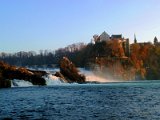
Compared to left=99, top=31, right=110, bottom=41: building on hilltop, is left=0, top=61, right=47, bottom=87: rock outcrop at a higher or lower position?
lower

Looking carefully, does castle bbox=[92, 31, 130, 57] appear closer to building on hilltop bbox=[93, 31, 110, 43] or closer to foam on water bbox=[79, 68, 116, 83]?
building on hilltop bbox=[93, 31, 110, 43]

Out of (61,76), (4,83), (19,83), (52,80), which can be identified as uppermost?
(61,76)

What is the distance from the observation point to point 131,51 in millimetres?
195000

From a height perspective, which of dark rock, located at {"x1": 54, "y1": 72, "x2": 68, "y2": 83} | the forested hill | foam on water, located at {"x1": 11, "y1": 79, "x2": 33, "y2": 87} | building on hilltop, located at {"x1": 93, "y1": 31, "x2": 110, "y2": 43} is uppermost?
building on hilltop, located at {"x1": 93, "y1": 31, "x2": 110, "y2": 43}

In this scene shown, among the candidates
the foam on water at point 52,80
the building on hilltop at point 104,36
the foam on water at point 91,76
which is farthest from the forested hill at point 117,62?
the foam on water at point 52,80

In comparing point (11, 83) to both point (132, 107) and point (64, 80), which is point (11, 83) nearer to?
point (64, 80)

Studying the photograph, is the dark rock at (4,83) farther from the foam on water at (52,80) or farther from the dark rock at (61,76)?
the dark rock at (61,76)

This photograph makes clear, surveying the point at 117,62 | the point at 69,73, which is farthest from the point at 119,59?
the point at 69,73

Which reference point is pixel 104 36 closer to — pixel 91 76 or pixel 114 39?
pixel 114 39

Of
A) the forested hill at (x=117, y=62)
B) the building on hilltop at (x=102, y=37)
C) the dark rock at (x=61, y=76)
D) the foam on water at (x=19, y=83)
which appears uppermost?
the building on hilltop at (x=102, y=37)

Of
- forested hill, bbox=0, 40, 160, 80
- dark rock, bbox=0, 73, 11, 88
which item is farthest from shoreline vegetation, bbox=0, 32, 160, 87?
dark rock, bbox=0, 73, 11, 88

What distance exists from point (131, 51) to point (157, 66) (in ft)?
48.9

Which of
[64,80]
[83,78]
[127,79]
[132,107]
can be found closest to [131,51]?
[127,79]

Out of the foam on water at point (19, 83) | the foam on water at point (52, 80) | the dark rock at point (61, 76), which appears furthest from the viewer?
the dark rock at point (61, 76)
